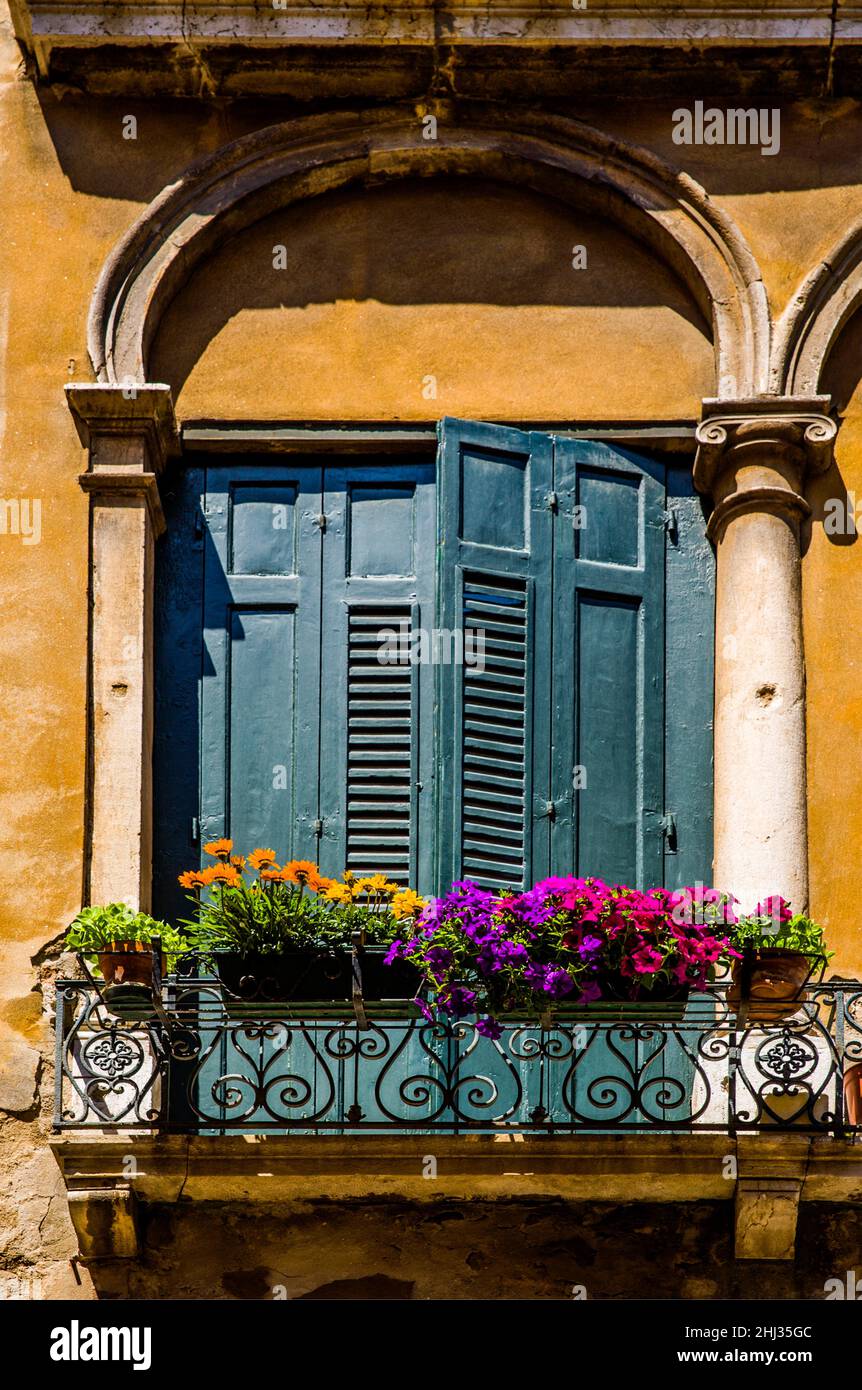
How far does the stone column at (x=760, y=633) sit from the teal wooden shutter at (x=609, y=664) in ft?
0.64

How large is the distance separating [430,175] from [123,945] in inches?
139

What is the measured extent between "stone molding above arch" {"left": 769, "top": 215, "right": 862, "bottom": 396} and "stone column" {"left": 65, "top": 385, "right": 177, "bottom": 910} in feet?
7.52

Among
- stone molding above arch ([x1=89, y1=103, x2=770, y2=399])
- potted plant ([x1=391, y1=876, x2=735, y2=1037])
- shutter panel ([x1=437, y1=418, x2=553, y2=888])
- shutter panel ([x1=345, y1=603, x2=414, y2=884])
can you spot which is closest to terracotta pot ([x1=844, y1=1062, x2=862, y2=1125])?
potted plant ([x1=391, y1=876, x2=735, y2=1037])

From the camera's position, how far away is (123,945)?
32.8 ft

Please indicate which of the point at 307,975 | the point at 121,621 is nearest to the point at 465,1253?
the point at 307,975

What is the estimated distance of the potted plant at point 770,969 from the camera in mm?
9938

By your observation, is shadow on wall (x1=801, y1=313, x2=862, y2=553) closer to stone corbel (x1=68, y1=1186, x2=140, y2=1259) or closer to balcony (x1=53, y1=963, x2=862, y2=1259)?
balcony (x1=53, y1=963, x2=862, y2=1259)

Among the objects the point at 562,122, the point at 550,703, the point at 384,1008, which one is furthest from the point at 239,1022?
the point at 562,122

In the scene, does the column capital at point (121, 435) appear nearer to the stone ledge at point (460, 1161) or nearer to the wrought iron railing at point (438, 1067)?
the wrought iron railing at point (438, 1067)

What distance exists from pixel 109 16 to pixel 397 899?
374cm

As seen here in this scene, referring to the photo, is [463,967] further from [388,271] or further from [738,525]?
[388,271]

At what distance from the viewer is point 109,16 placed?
11.6 m

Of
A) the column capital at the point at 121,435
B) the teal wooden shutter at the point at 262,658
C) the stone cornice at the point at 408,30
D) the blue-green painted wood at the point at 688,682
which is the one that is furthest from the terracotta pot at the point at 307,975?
the stone cornice at the point at 408,30

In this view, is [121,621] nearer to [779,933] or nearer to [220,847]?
[220,847]
